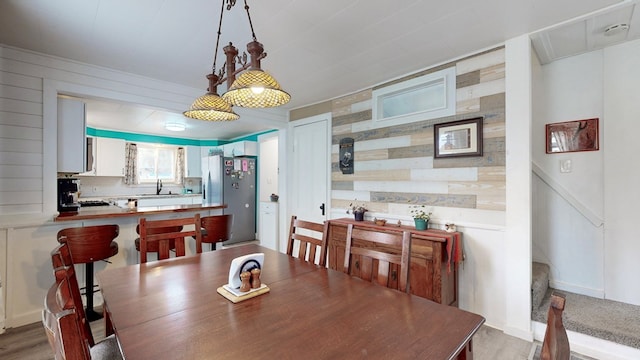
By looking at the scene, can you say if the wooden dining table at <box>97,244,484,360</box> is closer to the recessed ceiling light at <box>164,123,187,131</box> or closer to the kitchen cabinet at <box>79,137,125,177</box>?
the recessed ceiling light at <box>164,123,187,131</box>

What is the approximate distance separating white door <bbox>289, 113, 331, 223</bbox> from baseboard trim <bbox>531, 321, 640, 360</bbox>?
2661mm

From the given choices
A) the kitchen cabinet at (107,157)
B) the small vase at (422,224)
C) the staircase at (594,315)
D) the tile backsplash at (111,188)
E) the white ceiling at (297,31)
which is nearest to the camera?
the white ceiling at (297,31)

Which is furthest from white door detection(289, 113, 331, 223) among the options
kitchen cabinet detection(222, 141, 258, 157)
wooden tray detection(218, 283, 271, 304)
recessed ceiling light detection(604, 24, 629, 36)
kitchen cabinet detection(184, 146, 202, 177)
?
kitchen cabinet detection(184, 146, 202, 177)

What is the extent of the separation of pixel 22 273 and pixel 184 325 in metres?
2.56

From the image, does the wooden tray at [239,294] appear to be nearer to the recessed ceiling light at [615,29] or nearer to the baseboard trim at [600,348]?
the baseboard trim at [600,348]

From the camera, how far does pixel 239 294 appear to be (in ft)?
4.33

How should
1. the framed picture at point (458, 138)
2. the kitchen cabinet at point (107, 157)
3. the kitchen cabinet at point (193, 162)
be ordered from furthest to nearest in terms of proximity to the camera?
the kitchen cabinet at point (193, 162), the kitchen cabinet at point (107, 157), the framed picture at point (458, 138)

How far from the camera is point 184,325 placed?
1068mm

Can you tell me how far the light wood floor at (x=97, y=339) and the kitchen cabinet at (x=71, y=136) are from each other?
1436 mm

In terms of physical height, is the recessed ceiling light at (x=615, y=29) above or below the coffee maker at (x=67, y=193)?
above

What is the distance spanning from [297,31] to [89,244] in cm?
246

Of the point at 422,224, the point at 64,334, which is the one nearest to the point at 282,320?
the point at 64,334

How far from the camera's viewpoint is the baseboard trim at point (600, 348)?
6.36 ft

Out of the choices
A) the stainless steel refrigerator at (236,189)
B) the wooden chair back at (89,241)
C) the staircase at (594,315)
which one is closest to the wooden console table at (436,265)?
the staircase at (594,315)
